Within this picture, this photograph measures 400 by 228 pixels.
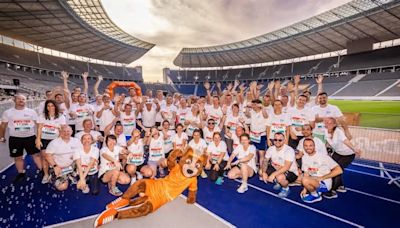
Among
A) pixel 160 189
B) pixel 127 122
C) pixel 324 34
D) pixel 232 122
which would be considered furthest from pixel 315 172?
pixel 324 34

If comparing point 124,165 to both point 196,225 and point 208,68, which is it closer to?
point 196,225

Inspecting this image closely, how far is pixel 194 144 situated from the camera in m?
6.71

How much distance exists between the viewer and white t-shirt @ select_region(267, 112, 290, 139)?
6.63 m

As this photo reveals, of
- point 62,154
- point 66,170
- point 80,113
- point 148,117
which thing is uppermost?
point 80,113

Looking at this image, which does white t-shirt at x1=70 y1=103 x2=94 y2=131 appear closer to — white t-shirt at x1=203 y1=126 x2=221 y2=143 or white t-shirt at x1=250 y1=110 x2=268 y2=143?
white t-shirt at x1=203 y1=126 x2=221 y2=143

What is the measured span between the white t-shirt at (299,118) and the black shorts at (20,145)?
308 inches

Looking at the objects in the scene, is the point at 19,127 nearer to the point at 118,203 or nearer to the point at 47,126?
the point at 47,126

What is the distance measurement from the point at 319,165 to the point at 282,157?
2.95ft

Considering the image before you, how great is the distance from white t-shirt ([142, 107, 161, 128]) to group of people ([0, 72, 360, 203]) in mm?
977

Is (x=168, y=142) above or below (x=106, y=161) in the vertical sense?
above

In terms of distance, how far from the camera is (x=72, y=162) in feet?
19.3

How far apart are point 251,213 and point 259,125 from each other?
2.98 metres

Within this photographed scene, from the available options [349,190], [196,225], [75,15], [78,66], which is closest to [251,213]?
[196,225]

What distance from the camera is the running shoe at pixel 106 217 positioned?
4027 mm
